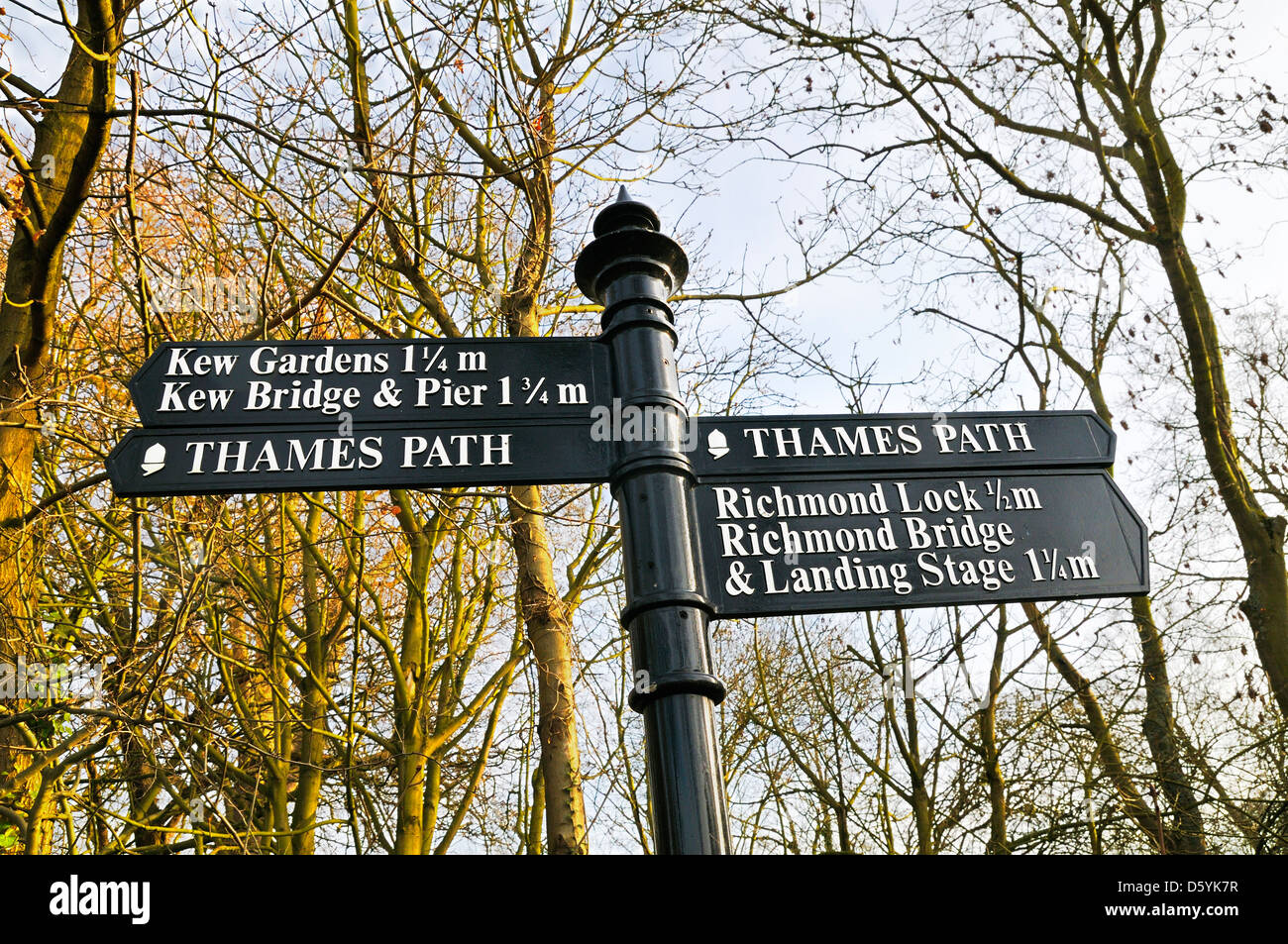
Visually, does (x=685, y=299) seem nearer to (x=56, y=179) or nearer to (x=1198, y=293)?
(x=1198, y=293)

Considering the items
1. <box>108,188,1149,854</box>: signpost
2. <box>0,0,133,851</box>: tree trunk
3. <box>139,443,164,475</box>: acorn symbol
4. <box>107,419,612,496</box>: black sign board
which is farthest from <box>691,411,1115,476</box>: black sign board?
<box>0,0,133,851</box>: tree trunk

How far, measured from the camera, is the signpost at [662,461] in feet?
6.82

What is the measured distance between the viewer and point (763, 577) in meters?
2.12

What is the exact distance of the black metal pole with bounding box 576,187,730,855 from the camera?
1814 millimetres

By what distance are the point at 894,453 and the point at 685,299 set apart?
5.91 meters

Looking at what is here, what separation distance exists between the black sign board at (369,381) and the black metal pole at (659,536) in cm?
12

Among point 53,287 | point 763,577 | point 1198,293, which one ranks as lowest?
→ point 763,577

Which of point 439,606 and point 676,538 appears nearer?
point 676,538

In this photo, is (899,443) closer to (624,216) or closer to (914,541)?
(914,541)

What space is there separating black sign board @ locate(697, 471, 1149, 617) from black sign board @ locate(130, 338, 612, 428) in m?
0.44

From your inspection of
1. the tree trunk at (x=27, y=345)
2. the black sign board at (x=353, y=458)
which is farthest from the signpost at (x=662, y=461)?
the tree trunk at (x=27, y=345)
